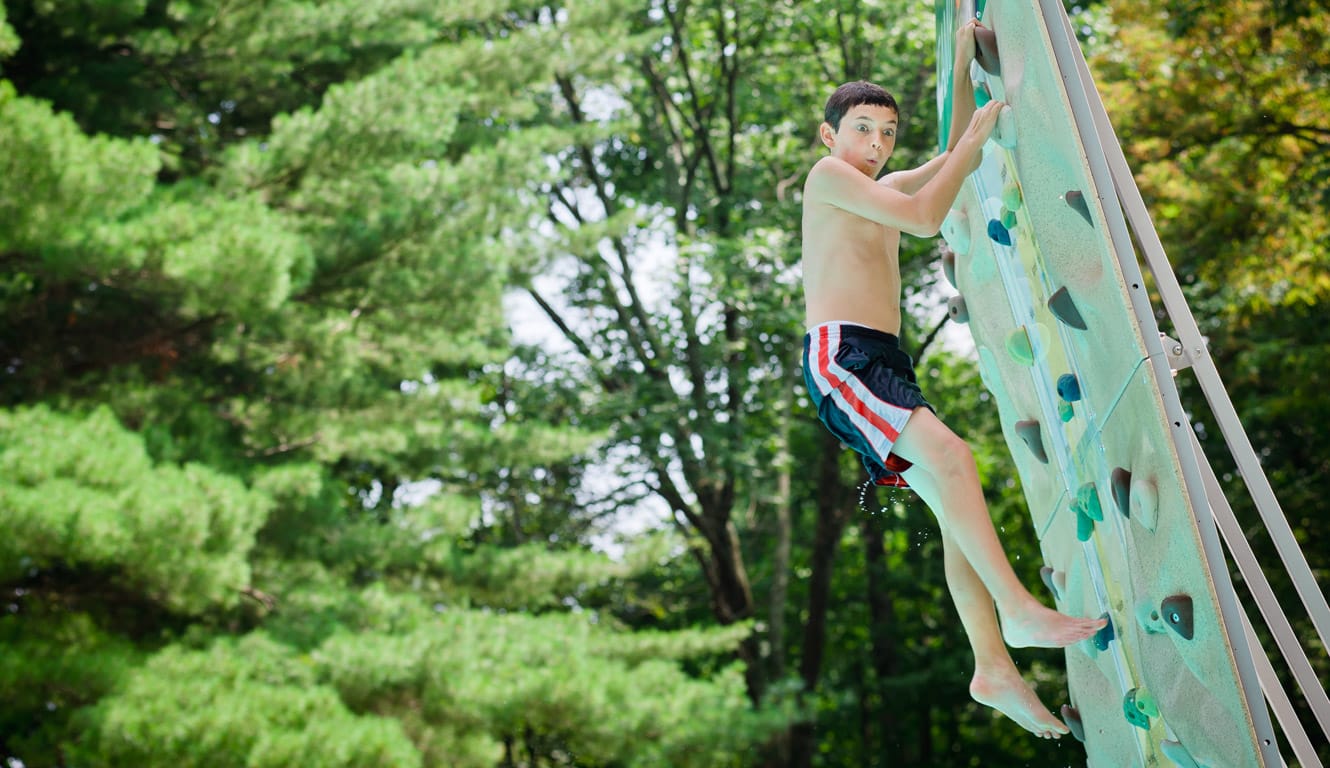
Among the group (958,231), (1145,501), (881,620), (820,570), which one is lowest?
(1145,501)

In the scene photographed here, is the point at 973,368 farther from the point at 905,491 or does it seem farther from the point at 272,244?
the point at 905,491

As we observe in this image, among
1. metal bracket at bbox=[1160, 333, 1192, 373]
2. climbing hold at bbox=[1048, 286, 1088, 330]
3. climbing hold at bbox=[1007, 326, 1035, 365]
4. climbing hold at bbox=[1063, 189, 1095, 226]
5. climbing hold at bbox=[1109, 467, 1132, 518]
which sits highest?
climbing hold at bbox=[1063, 189, 1095, 226]

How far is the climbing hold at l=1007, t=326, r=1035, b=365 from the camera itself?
180 cm

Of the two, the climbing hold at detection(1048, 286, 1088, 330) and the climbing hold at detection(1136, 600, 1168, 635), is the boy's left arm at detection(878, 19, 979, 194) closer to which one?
the climbing hold at detection(1048, 286, 1088, 330)

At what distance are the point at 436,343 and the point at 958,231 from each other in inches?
288

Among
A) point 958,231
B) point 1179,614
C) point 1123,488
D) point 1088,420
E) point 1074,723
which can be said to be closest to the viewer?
point 1179,614

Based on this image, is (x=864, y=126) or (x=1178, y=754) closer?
(x=1178, y=754)

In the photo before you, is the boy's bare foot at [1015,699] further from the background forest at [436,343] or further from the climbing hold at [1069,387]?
the background forest at [436,343]

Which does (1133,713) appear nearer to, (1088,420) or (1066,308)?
(1088,420)

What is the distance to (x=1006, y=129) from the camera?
5.88 ft

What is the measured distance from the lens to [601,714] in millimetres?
8156

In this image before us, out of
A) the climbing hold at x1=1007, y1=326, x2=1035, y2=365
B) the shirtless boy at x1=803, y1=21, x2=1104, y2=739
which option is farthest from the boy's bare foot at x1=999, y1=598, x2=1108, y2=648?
the climbing hold at x1=1007, y1=326, x2=1035, y2=365

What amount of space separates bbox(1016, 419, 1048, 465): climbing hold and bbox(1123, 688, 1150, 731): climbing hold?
404mm

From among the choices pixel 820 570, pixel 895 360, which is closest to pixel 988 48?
pixel 895 360
